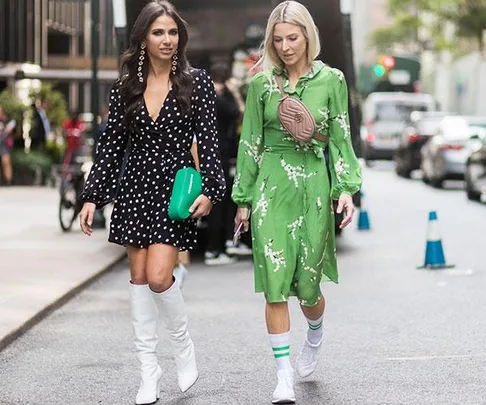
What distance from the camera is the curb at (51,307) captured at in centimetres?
803

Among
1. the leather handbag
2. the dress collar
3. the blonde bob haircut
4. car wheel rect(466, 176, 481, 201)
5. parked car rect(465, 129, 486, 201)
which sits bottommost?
car wheel rect(466, 176, 481, 201)

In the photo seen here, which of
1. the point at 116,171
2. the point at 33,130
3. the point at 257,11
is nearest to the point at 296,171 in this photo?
the point at 116,171

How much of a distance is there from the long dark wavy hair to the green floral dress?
0.32m

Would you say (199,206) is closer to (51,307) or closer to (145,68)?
(145,68)

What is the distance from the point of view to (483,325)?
8484mm

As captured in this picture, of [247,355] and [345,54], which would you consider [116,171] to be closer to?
[247,355]

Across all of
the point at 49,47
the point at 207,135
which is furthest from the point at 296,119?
the point at 49,47

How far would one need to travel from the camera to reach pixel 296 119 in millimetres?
5781

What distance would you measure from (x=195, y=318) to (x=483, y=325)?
6.50 ft

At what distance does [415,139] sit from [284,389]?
86.6ft

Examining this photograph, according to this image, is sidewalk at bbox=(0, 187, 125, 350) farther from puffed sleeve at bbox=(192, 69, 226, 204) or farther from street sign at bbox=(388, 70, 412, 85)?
street sign at bbox=(388, 70, 412, 85)

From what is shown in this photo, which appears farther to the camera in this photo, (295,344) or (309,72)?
(295,344)

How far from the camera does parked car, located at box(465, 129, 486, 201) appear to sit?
21.6 meters

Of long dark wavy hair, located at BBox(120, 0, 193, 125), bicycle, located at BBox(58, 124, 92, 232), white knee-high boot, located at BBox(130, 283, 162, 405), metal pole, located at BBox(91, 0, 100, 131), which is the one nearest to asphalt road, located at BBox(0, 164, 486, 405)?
white knee-high boot, located at BBox(130, 283, 162, 405)
